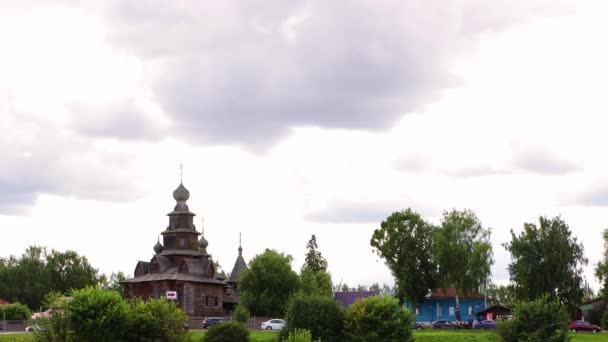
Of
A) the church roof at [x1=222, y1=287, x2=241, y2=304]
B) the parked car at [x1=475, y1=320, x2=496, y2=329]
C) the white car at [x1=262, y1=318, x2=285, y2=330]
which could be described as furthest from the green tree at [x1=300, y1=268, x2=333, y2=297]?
the parked car at [x1=475, y1=320, x2=496, y2=329]

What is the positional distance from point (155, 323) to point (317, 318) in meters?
12.2

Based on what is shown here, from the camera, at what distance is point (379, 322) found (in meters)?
64.2

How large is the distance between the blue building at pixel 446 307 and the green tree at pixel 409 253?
2024cm

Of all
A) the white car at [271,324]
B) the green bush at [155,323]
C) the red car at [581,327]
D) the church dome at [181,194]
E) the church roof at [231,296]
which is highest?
the church dome at [181,194]

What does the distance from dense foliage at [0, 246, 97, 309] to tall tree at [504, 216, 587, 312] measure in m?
67.9

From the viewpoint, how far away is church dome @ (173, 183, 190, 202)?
10956 centimetres

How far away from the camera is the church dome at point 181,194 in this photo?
10956 centimetres

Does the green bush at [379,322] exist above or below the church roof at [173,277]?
below

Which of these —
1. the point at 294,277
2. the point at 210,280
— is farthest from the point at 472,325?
the point at 210,280

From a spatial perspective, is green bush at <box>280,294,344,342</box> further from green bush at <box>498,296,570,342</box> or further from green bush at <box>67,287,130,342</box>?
green bush at <box>498,296,570,342</box>

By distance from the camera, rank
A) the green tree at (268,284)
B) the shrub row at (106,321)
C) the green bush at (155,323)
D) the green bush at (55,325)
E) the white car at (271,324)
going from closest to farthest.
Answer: the green bush at (55,325) → the shrub row at (106,321) → the green bush at (155,323) → the white car at (271,324) → the green tree at (268,284)

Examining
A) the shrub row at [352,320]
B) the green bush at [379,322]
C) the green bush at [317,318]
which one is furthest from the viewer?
the green bush at [317,318]

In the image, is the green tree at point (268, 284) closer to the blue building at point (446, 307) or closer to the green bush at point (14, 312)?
the blue building at point (446, 307)

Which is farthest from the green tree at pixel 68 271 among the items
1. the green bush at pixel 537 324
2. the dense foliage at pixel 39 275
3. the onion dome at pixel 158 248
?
the green bush at pixel 537 324
